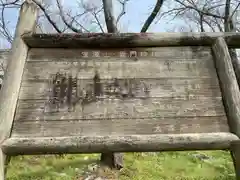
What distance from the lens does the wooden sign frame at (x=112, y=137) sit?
6.44ft

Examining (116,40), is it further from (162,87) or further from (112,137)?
(112,137)

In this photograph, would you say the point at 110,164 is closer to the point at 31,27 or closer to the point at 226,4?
the point at 31,27

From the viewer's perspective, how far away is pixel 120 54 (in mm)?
2463

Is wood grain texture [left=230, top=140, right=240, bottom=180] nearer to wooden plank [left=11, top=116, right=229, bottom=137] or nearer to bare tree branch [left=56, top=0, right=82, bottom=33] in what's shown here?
wooden plank [left=11, top=116, right=229, bottom=137]

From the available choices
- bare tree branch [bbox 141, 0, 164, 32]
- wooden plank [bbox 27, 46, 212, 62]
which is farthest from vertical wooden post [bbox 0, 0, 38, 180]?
bare tree branch [bbox 141, 0, 164, 32]

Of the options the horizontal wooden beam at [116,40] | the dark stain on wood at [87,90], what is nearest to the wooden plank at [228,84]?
the horizontal wooden beam at [116,40]

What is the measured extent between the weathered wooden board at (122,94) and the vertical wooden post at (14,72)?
0.18 ft

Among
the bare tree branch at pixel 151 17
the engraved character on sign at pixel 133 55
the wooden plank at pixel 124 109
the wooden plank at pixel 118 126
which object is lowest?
the wooden plank at pixel 118 126

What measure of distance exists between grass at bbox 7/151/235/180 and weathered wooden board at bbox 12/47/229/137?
176 inches

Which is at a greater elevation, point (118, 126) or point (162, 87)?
point (162, 87)

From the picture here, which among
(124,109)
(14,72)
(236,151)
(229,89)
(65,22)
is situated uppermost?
(65,22)

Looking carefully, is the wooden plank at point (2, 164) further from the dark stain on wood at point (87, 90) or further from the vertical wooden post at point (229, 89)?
the vertical wooden post at point (229, 89)

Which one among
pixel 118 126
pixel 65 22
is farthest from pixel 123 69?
pixel 65 22

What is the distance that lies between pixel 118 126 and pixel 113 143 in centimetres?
16
